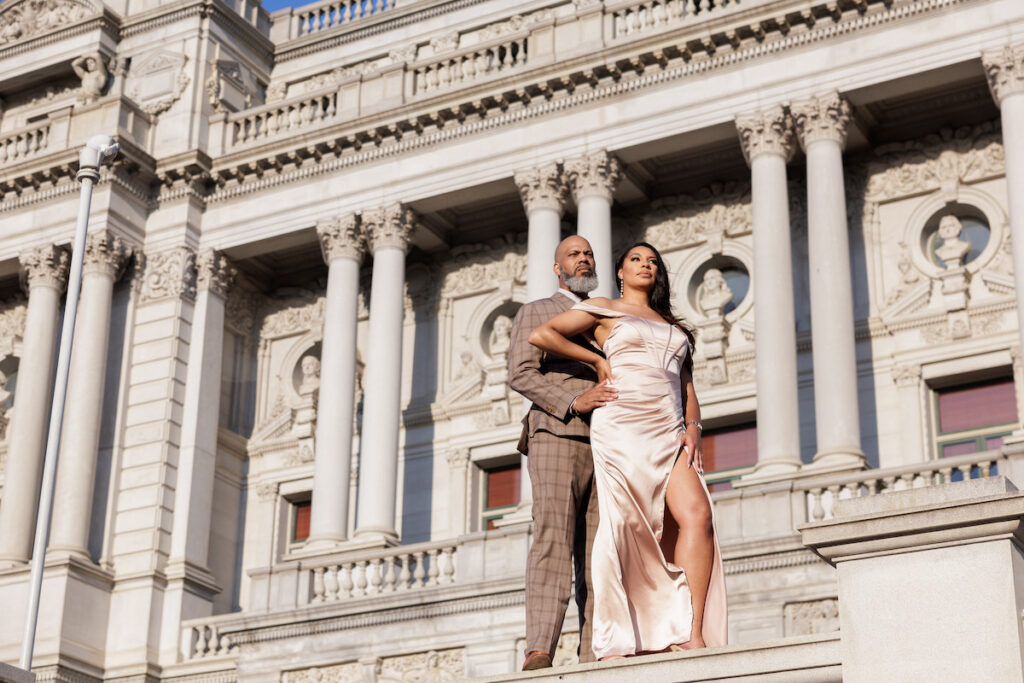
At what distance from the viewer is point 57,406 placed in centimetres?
1998

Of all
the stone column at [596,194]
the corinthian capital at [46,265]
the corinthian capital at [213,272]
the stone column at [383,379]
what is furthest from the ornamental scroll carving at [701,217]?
the corinthian capital at [46,265]

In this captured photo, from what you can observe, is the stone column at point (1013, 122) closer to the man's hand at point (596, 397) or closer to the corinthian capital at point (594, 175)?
the corinthian capital at point (594, 175)

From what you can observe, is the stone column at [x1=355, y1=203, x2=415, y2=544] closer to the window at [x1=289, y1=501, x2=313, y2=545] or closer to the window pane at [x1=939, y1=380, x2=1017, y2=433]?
the window at [x1=289, y1=501, x2=313, y2=545]

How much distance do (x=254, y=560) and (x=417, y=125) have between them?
333 inches

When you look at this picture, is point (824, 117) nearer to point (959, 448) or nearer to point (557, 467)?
point (959, 448)

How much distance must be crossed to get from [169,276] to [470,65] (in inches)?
260

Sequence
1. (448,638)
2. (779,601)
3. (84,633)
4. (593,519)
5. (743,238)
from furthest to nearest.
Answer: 1. (743,238)
2. (84,633)
3. (448,638)
4. (779,601)
5. (593,519)

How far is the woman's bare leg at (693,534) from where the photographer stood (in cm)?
784

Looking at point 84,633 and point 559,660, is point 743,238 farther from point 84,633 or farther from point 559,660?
point 84,633

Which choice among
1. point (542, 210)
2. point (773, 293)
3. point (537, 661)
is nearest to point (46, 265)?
point (542, 210)

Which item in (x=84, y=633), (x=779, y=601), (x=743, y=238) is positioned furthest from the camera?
(x=743, y=238)

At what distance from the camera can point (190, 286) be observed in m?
29.0

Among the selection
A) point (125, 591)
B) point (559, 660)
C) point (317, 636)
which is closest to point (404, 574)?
point (317, 636)

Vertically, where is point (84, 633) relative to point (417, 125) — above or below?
below
